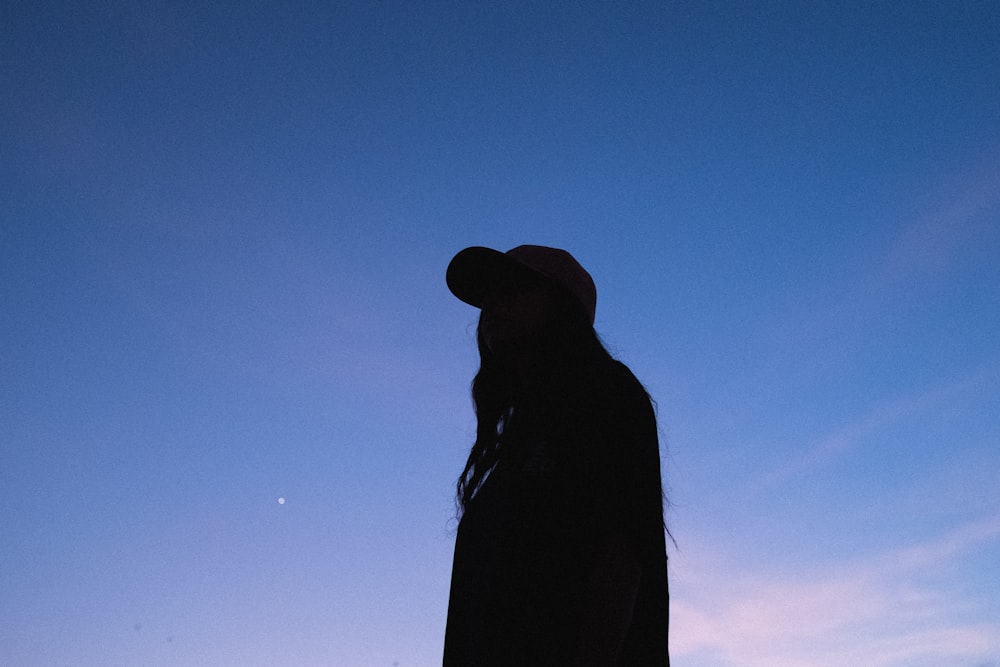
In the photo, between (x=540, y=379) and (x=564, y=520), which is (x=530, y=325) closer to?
(x=540, y=379)

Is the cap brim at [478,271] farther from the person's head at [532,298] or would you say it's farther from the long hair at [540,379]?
the long hair at [540,379]

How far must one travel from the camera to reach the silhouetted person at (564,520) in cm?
212

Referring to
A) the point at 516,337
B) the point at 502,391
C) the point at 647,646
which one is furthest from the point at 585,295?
the point at 647,646

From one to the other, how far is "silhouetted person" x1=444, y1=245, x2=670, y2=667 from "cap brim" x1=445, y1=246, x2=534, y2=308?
11 centimetres

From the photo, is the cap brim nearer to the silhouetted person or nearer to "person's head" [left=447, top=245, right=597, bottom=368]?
"person's head" [left=447, top=245, right=597, bottom=368]

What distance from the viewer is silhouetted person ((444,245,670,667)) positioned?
2.12m

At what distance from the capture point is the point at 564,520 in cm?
226

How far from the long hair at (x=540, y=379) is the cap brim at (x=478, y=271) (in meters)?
0.17

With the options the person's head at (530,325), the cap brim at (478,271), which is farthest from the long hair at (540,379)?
the cap brim at (478,271)

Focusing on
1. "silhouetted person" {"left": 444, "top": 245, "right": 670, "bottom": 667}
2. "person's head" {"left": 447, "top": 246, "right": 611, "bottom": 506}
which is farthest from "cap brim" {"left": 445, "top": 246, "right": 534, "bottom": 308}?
"silhouetted person" {"left": 444, "top": 245, "right": 670, "bottom": 667}

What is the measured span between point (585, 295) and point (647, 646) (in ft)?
4.22

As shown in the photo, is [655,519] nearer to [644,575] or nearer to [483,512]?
[644,575]

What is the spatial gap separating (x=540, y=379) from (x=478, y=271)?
23.0 inches

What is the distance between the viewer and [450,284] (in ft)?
10.7
